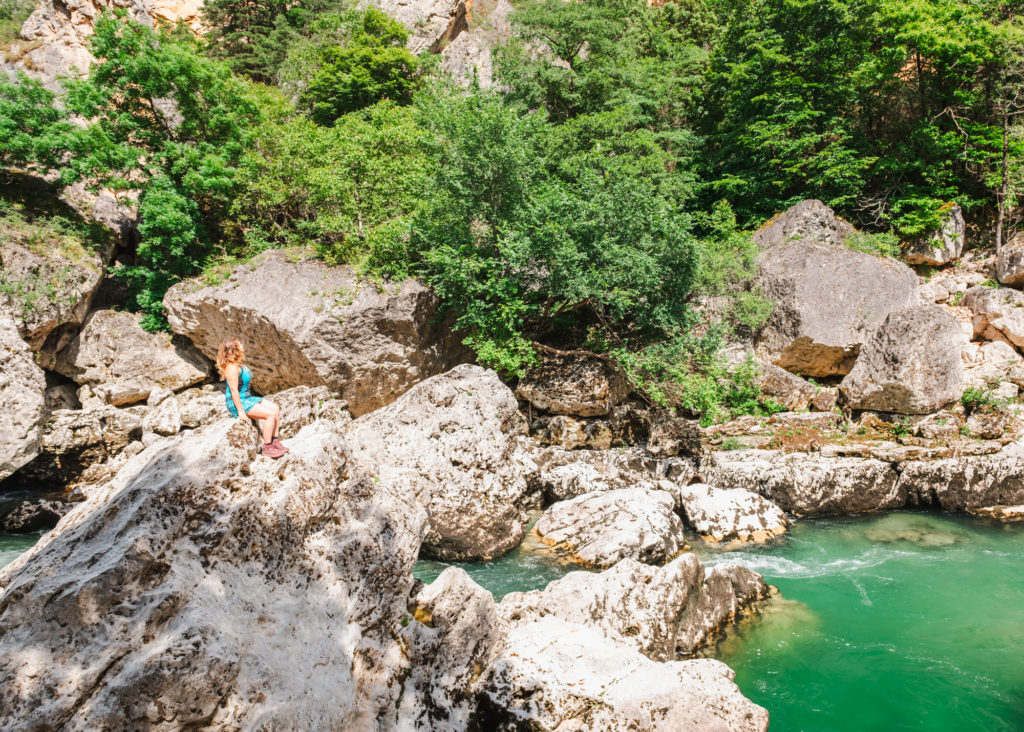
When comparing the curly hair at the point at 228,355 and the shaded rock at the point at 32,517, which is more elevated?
the curly hair at the point at 228,355

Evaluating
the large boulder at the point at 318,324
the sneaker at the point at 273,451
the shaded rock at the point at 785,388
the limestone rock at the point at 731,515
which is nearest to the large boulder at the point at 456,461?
the limestone rock at the point at 731,515

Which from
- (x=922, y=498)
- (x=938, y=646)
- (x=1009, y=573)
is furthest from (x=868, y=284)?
(x=938, y=646)

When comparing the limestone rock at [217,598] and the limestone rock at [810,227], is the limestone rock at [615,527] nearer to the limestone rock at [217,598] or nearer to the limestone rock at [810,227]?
the limestone rock at [217,598]

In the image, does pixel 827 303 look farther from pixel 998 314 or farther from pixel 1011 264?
pixel 1011 264

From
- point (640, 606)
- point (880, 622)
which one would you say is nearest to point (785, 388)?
point (880, 622)

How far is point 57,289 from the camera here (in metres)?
15.0

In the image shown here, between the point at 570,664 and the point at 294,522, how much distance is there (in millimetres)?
3104

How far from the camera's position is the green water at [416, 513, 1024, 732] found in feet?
20.7

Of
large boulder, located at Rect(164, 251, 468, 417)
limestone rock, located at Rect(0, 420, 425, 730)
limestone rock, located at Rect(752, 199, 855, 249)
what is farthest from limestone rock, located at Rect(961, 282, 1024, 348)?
limestone rock, located at Rect(0, 420, 425, 730)

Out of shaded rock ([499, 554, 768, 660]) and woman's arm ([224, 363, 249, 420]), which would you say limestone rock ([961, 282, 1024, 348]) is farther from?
woman's arm ([224, 363, 249, 420])

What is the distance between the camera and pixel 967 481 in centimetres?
1145

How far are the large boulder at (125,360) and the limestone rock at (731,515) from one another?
15611 millimetres

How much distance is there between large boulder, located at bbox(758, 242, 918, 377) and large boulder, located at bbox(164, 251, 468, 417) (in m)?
10.9

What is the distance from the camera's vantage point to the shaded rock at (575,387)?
50.1 feet
